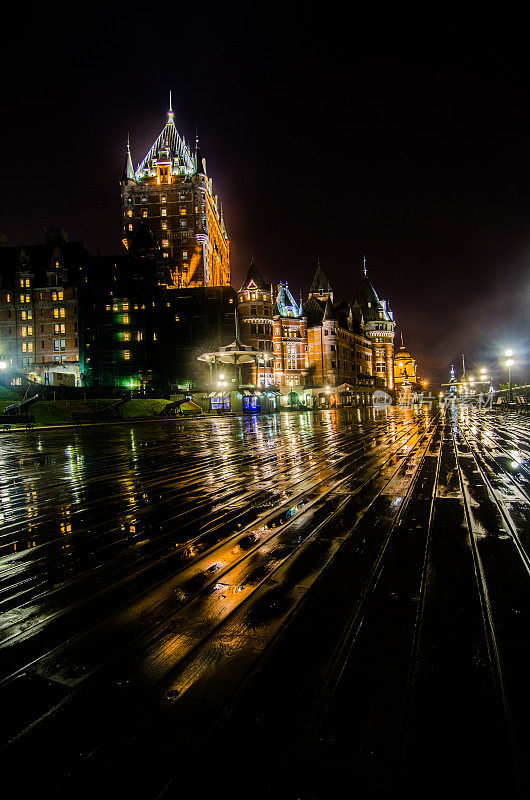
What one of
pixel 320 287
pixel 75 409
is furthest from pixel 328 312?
pixel 75 409

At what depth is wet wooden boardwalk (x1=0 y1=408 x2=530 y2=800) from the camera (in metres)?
1.53

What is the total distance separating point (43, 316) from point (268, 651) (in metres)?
73.2

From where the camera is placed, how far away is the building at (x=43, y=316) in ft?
204

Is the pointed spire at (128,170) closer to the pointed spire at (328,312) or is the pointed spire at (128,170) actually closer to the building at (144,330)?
the building at (144,330)

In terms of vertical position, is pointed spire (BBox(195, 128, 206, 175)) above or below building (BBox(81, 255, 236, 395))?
above

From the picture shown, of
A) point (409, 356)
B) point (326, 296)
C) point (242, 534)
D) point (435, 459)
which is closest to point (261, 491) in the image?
point (242, 534)

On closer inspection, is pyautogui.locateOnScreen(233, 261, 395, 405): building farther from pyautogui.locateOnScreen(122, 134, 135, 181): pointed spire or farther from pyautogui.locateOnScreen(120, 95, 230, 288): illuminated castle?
pyautogui.locateOnScreen(122, 134, 135, 181): pointed spire

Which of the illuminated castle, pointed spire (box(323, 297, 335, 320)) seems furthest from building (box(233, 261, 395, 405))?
the illuminated castle

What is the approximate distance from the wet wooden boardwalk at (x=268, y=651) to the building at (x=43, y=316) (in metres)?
64.6

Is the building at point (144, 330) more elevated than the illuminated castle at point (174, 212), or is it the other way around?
the illuminated castle at point (174, 212)

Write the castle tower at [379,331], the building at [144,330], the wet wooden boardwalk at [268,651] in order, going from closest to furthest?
the wet wooden boardwalk at [268,651], the building at [144,330], the castle tower at [379,331]

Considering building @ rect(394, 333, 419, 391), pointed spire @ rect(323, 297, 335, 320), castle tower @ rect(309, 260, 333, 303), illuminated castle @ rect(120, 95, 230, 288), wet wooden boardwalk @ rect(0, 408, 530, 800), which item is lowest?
wet wooden boardwalk @ rect(0, 408, 530, 800)

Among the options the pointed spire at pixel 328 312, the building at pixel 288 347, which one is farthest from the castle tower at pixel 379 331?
the building at pixel 288 347

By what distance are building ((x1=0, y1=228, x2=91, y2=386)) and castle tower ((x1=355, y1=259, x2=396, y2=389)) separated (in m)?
64.3
